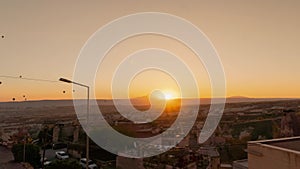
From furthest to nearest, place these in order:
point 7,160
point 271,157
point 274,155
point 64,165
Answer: point 7,160 → point 64,165 → point 271,157 → point 274,155

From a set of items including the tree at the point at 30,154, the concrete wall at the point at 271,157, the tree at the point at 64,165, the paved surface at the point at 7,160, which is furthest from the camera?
the tree at the point at 30,154

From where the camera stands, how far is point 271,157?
8.90 metres

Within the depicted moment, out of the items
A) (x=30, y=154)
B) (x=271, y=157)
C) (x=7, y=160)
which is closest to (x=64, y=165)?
(x=30, y=154)

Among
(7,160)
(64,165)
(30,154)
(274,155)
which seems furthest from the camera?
(7,160)

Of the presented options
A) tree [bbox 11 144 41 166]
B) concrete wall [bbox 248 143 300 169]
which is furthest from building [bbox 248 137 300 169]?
tree [bbox 11 144 41 166]

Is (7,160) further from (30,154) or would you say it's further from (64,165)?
(64,165)

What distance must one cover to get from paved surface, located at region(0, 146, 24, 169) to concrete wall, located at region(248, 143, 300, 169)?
17779mm

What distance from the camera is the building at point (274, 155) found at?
26.1 ft

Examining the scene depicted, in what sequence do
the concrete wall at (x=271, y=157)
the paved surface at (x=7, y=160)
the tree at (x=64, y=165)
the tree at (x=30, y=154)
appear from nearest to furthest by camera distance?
the concrete wall at (x=271, y=157)
the tree at (x=64, y=165)
the paved surface at (x=7, y=160)
the tree at (x=30, y=154)

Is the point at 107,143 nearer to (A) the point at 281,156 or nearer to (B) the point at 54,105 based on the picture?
(A) the point at 281,156

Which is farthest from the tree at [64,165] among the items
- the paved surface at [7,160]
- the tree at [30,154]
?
the tree at [30,154]

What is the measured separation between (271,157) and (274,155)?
17 cm

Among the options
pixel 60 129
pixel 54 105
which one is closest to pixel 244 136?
pixel 60 129

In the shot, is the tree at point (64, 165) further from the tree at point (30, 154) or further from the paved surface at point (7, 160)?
the tree at point (30, 154)
